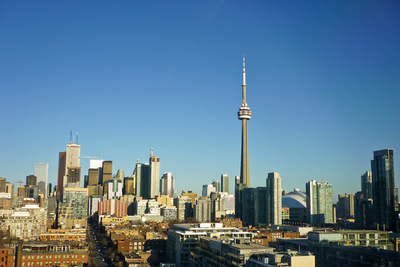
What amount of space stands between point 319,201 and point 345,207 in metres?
44.9

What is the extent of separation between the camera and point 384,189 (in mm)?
104500

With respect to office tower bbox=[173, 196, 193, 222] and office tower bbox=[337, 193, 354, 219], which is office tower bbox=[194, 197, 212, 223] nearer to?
office tower bbox=[173, 196, 193, 222]

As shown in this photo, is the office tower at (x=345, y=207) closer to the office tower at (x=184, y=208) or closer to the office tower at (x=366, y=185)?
the office tower at (x=366, y=185)

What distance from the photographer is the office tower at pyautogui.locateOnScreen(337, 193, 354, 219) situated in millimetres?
170125

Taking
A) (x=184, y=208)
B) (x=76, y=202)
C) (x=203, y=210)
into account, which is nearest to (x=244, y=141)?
(x=203, y=210)

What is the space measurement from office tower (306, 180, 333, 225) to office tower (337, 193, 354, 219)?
39432 mm

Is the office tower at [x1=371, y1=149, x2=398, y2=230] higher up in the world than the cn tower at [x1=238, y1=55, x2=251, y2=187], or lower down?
lower down

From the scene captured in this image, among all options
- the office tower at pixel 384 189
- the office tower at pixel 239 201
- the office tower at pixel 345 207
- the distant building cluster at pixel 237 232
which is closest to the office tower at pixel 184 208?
the distant building cluster at pixel 237 232

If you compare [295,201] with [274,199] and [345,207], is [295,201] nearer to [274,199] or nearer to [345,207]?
[345,207]

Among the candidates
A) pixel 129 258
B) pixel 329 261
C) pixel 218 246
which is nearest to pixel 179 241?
pixel 129 258

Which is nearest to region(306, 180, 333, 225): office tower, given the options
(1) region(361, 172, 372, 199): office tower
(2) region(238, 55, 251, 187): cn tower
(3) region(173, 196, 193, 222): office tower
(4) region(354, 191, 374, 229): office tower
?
(1) region(361, 172, 372, 199): office tower

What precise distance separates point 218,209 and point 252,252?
392ft

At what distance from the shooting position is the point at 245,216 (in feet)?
474

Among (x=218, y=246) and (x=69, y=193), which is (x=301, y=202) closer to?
(x=69, y=193)
